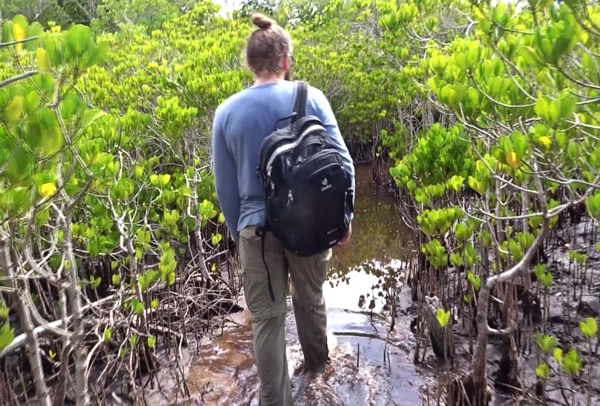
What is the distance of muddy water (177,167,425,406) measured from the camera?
2.65 m

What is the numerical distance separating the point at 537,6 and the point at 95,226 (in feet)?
7.72

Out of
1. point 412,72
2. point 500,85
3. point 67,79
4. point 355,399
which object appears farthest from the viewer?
point 412,72

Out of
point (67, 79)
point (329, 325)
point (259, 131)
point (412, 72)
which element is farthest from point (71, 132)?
point (412, 72)

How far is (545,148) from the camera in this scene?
5.25 ft

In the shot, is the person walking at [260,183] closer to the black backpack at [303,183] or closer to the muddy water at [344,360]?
the black backpack at [303,183]

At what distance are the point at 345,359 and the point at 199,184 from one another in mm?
1986

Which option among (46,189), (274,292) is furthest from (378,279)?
(46,189)

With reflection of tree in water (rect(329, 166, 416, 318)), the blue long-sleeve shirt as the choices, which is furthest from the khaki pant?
reflection of tree in water (rect(329, 166, 416, 318))

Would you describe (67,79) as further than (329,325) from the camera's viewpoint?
No

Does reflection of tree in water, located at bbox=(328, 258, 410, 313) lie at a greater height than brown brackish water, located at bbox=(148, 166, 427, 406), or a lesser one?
lesser

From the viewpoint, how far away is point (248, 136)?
6.62 ft

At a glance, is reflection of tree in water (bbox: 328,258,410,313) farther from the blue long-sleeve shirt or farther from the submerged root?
the blue long-sleeve shirt

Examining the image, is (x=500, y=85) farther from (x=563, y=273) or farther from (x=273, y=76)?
(x=563, y=273)

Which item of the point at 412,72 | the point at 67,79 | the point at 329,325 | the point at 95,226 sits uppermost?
the point at 67,79
